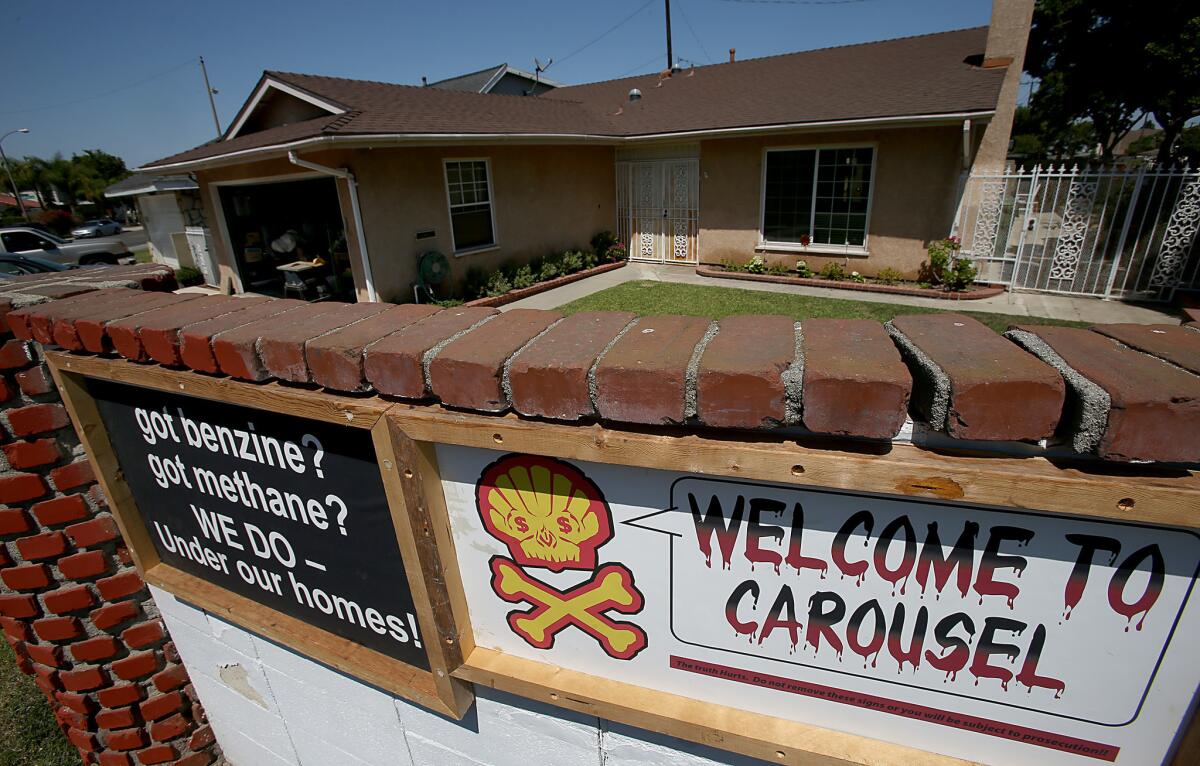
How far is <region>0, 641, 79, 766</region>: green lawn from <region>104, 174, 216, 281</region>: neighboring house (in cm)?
1589

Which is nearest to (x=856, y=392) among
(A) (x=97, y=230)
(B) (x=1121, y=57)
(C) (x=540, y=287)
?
(C) (x=540, y=287)

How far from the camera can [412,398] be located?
1.30m

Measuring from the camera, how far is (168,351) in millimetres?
1628

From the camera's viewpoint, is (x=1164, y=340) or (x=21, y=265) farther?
(x=21, y=265)

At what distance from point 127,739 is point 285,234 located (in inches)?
518

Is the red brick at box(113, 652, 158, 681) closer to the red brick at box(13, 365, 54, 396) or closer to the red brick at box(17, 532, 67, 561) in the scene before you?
the red brick at box(17, 532, 67, 561)

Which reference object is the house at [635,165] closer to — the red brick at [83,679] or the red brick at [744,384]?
the red brick at [83,679]

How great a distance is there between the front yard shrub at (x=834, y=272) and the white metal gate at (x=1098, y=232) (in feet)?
6.74

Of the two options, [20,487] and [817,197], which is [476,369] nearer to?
[20,487]

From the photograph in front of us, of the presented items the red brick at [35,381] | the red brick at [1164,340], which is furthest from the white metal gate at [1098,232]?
the red brick at [35,381]

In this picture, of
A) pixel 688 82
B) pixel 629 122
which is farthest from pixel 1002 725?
pixel 688 82

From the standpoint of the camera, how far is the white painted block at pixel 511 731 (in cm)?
150

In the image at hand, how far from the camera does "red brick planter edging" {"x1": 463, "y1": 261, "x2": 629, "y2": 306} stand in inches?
405

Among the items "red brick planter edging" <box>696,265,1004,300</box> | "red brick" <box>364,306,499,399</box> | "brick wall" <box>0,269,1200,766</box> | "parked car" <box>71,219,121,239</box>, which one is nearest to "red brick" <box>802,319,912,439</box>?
"brick wall" <box>0,269,1200,766</box>
